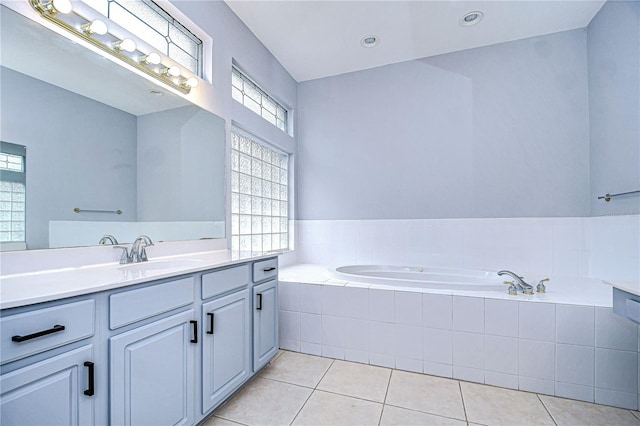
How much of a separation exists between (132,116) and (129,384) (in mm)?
1335

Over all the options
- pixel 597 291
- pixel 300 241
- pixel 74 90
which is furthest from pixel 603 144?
pixel 74 90

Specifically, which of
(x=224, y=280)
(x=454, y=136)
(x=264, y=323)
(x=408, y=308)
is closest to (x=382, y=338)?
(x=408, y=308)

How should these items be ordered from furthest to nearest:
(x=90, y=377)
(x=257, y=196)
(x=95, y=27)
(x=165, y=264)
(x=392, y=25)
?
1. (x=257, y=196)
2. (x=392, y=25)
3. (x=165, y=264)
4. (x=95, y=27)
5. (x=90, y=377)

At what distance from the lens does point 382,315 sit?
228 centimetres

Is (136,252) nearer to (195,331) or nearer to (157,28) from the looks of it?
A: (195,331)

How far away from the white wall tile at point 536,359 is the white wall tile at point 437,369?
0.42 m

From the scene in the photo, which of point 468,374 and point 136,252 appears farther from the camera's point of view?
point 468,374

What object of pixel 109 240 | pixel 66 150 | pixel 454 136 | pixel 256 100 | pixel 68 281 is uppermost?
pixel 256 100

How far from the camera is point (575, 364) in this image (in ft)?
6.01

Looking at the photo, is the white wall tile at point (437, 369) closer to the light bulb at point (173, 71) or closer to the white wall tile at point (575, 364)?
the white wall tile at point (575, 364)

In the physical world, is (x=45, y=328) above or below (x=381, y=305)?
above

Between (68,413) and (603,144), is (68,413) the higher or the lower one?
the lower one

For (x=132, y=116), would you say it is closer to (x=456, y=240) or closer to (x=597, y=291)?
(x=456, y=240)

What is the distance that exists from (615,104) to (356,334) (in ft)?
8.74
